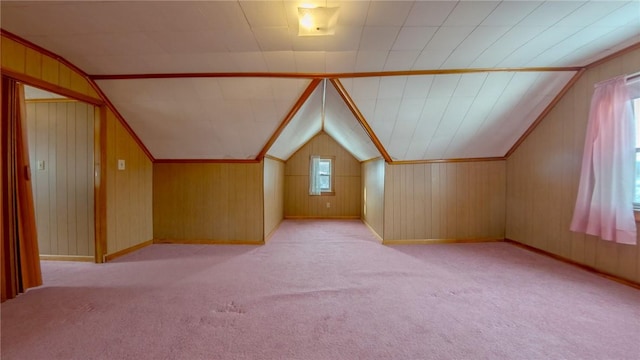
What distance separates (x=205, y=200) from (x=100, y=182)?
128cm

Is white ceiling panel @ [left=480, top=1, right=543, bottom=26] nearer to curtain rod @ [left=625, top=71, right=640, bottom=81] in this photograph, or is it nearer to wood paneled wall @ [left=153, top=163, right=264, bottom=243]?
curtain rod @ [left=625, top=71, right=640, bottom=81]

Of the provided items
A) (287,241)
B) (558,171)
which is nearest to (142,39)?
(287,241)

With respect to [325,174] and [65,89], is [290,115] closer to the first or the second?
[65,89]

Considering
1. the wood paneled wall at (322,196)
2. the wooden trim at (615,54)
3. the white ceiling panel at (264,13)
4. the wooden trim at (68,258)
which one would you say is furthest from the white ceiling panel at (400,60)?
the wooden trim at (68,258)

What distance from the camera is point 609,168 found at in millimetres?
2529

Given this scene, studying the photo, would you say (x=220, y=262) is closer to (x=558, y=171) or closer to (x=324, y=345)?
(x=324, y=345)

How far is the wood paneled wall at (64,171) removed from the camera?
3135 mm

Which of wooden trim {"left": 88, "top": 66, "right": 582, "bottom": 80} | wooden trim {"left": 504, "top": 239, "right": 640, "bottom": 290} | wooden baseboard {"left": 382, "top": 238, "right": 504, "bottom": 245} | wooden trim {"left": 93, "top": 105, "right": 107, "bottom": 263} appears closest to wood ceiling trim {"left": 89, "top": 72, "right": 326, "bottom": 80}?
wooden trim {"left": 88, "top": 66, "right": 582, "bottom": 80}

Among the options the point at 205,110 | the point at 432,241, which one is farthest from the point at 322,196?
the point at 205,110

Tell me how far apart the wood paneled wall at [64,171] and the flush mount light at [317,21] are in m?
2.82

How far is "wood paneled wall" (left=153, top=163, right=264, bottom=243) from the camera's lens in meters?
4.02

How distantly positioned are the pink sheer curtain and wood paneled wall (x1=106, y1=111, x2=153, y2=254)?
5.33 m

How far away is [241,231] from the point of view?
13.1ft

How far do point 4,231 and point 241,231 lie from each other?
2.34 meters
